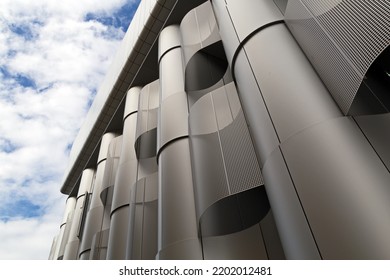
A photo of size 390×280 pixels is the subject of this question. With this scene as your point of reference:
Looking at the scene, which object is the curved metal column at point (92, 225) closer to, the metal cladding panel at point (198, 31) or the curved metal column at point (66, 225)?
the curved metal column at point (66, 225)

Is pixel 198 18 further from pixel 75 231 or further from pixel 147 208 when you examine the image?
pixel 75 231

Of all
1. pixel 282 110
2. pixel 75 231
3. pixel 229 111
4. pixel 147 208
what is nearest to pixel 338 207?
pixel 282 110

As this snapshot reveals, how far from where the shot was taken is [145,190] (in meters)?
8.34

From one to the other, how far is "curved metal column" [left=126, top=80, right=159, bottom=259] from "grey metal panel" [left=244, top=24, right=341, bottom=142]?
196 inches

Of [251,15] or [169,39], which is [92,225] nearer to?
[169,39]

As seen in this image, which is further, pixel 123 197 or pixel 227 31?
pixel 123 197

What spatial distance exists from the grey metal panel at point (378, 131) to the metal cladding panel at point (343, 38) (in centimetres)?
25

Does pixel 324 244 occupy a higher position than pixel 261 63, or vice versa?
pixel 261 63

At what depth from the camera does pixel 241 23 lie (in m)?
5.05

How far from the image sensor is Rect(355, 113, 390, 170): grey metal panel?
2.82 meters

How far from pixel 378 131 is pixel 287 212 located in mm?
1309

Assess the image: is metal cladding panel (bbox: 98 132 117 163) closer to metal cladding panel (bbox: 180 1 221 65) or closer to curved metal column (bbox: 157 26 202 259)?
curved metal column (bbox: 157 26 202 259)

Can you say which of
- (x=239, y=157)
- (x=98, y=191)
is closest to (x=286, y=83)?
(x=239, y=157)

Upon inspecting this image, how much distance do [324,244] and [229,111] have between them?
3420mm
